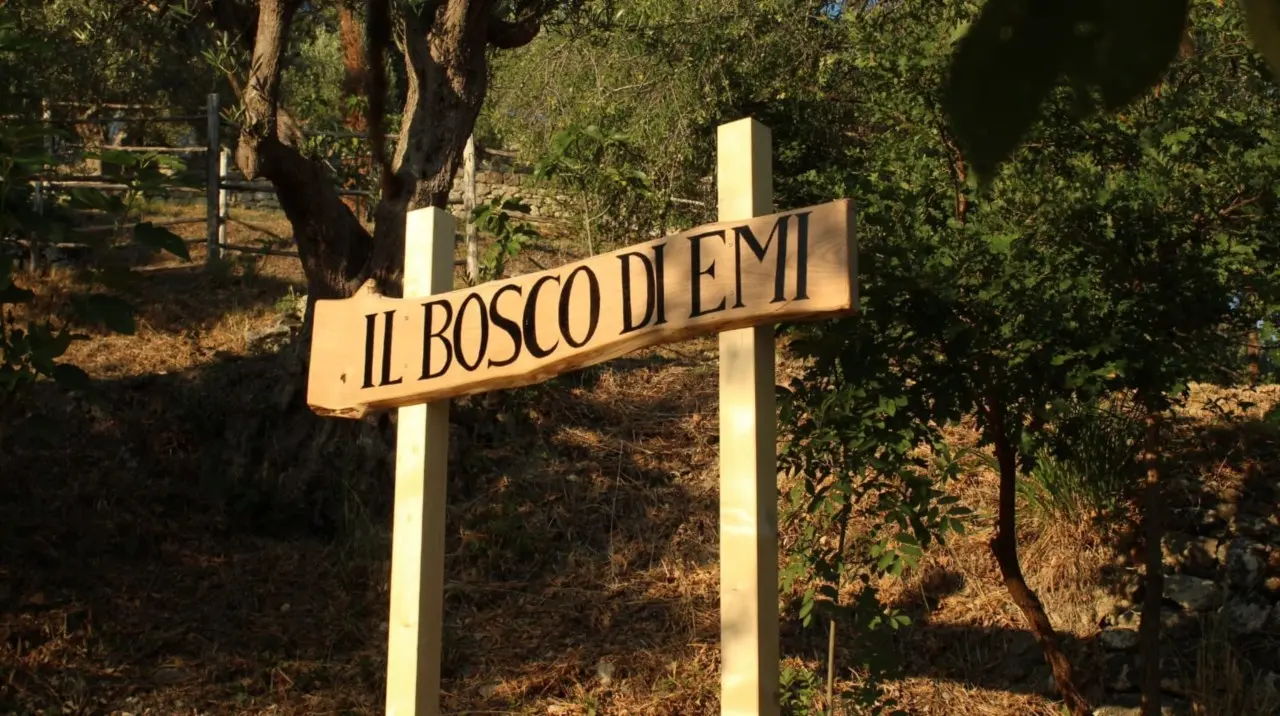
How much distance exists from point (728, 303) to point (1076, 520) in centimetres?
355

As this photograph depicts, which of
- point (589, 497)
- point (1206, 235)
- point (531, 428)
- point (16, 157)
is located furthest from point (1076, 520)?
point (16, 157)

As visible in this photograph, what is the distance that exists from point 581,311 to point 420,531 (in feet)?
2.52

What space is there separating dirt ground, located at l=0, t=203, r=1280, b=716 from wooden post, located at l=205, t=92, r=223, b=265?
247 centimetres

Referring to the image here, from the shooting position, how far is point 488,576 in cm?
634

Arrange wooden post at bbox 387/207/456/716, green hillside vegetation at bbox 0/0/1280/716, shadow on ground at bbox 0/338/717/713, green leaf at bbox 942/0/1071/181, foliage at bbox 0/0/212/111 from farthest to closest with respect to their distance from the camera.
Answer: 1. foliage at bbox 0/0/212/111
2. shadow on ground at bbox 0/338/717/713
3. green hillside vegetation at bbox 0/0/1280/716
4. wooden post at bbox 387/207/456/716
5. green leaf at bbox 942/0/1071/181

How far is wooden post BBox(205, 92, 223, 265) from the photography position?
1040 centimetres

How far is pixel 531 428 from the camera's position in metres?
7.50

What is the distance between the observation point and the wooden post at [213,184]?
10.4m

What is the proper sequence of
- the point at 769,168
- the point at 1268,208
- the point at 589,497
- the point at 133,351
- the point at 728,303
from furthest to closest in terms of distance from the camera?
the point at 133,351 → the point at 589,497 → the point at 1268,208 → the point at 769,168 → the point at 728,303

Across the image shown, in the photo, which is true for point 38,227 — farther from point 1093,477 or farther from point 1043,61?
point 1043,61

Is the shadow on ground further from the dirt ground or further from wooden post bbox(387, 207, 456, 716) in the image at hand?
wooden post bbox(387, 207, 456, 716)

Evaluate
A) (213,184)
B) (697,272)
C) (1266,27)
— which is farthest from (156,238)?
(213,184)

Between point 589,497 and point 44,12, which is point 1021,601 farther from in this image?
point 44,12

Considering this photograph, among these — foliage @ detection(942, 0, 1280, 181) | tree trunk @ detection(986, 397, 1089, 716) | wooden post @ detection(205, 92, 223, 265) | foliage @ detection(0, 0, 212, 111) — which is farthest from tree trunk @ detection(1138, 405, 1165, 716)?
wooden post @ detection(205, 92, 223, 265)
